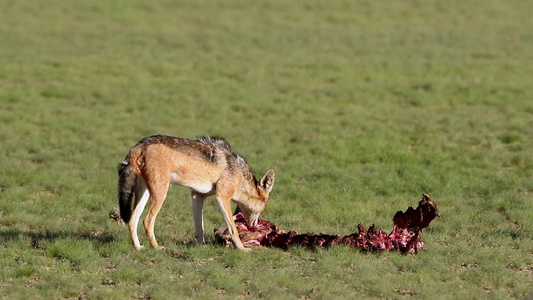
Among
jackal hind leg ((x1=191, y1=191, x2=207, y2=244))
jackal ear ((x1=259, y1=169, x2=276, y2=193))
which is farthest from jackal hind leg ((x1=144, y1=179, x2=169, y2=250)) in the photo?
jackal ear ((x1=259, y1=169, x2=276, y2=193))

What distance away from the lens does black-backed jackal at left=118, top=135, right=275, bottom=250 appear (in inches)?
433

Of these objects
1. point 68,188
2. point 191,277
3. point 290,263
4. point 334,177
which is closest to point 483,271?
point 290,263

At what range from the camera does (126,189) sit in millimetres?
10914

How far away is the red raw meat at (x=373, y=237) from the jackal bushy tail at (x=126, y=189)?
148 cm

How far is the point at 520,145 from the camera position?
18.9 metres

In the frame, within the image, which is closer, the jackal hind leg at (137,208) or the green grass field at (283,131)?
the green grass field at (283,131)

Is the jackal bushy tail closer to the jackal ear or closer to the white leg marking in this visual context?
the white leg marking

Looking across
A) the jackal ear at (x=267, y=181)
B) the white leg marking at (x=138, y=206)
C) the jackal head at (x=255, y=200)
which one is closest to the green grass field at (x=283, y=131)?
the white leg marking at (x=138, y=206)

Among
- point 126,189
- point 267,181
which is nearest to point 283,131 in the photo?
point 267,181

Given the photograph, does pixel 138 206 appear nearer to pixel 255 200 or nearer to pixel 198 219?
pixel 198 219

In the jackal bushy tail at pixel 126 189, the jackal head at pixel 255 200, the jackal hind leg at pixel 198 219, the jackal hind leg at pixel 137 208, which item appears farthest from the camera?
the jackal head at pixel 255 200

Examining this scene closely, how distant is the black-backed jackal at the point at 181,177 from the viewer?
36.1 ft

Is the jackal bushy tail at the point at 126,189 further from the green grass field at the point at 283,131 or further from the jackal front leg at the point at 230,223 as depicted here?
the jackal front leg at the point at 230,223

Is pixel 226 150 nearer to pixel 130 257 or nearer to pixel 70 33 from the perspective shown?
pixel 130 257
